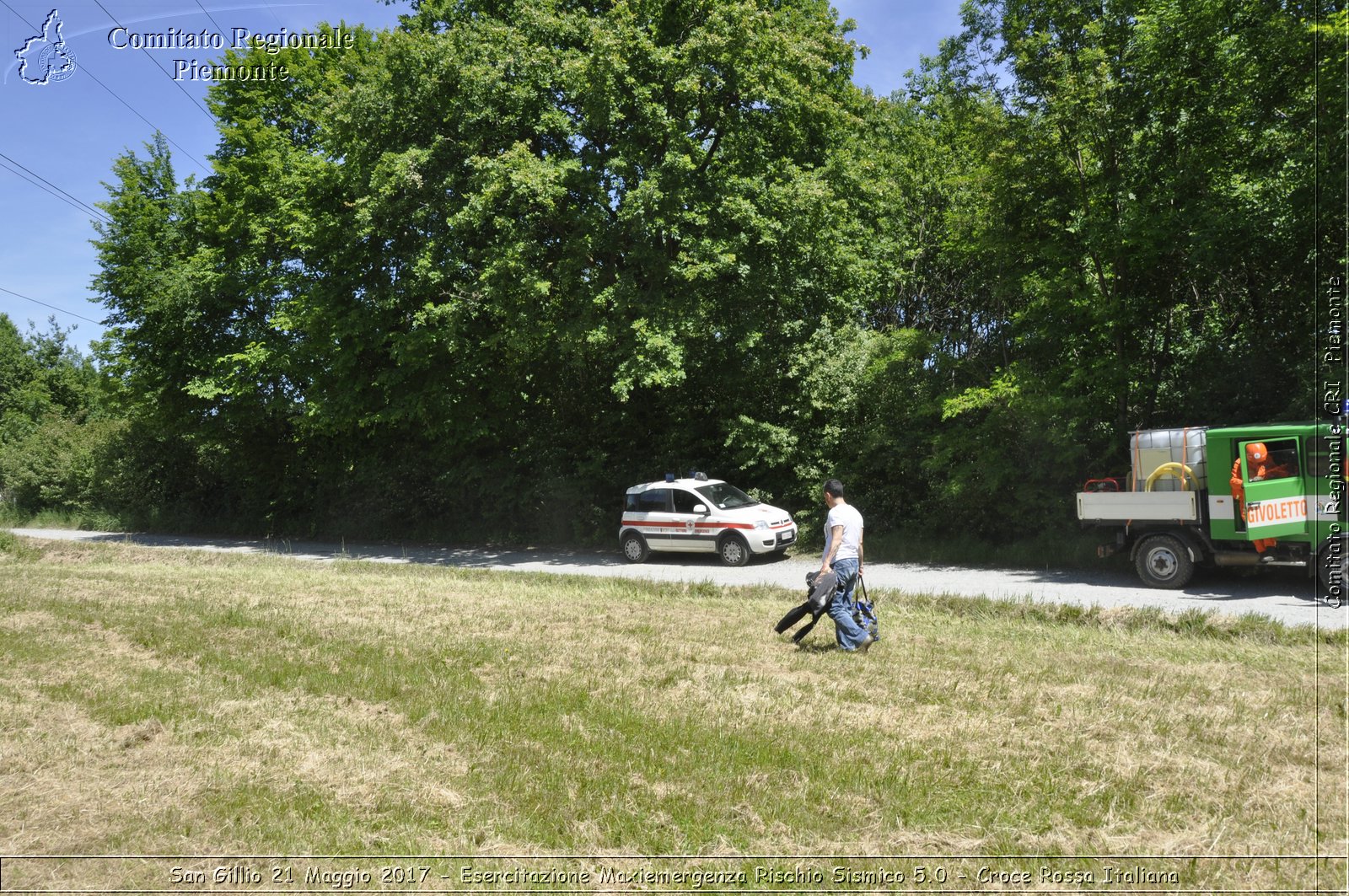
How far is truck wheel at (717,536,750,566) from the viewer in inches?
731

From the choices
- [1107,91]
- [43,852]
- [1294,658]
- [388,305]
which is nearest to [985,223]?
[1107,91]

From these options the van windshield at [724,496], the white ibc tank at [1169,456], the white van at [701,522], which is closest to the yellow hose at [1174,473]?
the white ibc tank at [1169,456]

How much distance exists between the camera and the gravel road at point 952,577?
12133 mm

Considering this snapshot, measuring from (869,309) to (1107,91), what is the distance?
11755 mm

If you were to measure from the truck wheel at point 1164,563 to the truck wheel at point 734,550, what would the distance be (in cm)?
731

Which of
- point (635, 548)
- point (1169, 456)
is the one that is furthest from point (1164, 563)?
point (635, 548)

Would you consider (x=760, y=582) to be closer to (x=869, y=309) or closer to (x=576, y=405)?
(x=576, y=405)

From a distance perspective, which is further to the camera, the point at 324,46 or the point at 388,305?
the point at 324,46

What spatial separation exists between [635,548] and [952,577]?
285 inches

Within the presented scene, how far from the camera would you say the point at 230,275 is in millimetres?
27219

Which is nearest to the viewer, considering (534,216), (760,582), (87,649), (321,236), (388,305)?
(87,649)

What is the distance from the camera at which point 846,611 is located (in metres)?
9.18

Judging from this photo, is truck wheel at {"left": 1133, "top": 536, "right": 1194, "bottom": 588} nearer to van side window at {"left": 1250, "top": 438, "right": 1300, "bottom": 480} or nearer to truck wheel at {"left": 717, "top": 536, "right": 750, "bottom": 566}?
van side window at {"left": 1250, "top": 438, "right": 1300, "bottom": 480}

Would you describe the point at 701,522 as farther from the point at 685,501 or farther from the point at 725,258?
the point at 725,258
